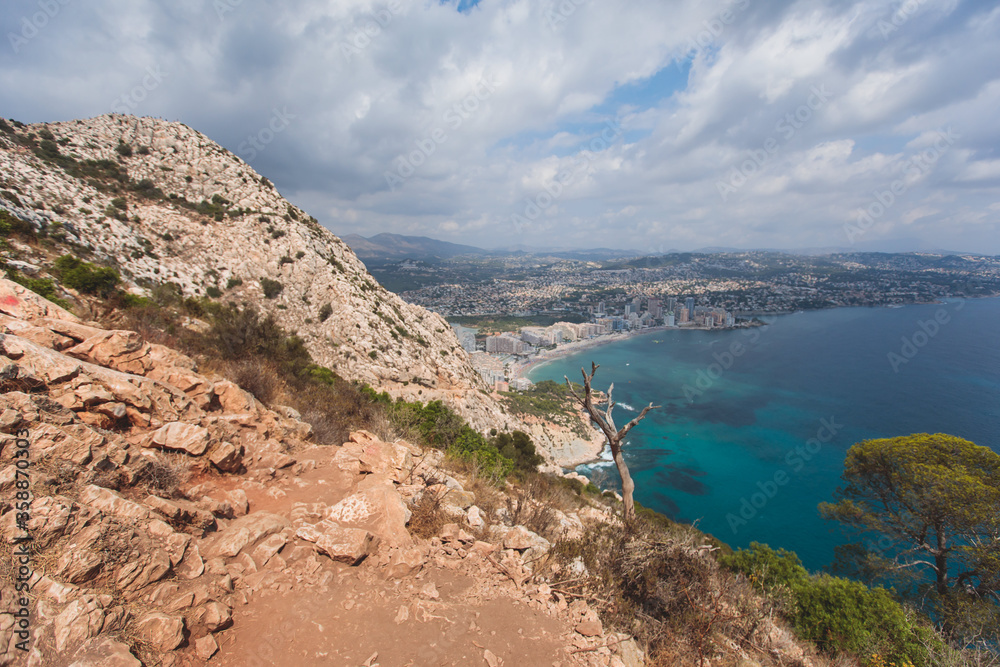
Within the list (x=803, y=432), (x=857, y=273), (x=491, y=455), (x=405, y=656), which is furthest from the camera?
(x=857, y=273)

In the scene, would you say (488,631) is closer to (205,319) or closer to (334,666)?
(334,666)

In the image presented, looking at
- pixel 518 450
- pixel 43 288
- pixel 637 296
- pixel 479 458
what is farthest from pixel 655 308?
pixel 43 288

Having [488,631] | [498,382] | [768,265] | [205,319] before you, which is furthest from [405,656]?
[768,265]

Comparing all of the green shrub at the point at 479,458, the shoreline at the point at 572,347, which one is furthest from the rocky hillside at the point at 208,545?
the shoreline at the point at 572,347

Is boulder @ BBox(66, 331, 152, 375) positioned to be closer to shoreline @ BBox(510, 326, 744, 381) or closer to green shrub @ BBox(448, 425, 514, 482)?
green shrub @ BBox(448, 425, 514, 482)

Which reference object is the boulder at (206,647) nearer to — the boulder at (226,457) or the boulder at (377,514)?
the boulder at (377,514)

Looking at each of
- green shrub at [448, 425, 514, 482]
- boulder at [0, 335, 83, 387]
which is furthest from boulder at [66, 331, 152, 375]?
green shrub at [448, 425, 514, 482]

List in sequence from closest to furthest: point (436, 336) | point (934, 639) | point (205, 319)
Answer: point (934, 639) < point (205, 319) < point (436, 336)
